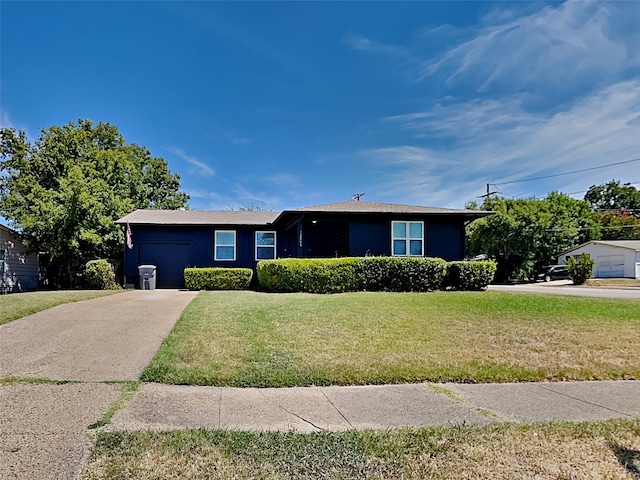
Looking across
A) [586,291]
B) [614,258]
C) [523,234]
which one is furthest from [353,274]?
[614,258]

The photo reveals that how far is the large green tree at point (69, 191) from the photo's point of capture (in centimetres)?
1950

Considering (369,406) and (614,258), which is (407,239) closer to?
(369,406)

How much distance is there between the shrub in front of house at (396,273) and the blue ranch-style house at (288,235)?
8.32 ft

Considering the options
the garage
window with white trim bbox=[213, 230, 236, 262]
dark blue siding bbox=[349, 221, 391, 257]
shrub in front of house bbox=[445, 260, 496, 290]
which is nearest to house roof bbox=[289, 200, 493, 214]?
dark blue siding bbox=[349, 221, 391, 257]

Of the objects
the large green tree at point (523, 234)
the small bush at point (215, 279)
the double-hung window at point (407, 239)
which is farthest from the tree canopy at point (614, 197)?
the small bush at point (215, 279)

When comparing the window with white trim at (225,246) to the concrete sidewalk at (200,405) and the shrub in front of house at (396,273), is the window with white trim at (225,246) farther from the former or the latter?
the concrete sidewalk at (200,405)

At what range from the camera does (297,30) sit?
42.8ft

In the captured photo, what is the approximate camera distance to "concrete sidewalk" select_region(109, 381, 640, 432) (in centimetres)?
384

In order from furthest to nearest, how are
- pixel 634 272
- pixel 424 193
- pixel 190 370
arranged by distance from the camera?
pixel 634 272 < pixel 424 193 < pixel 190 370

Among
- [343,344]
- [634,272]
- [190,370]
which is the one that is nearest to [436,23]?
[343,344]

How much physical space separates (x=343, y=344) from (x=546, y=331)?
410 centimetres

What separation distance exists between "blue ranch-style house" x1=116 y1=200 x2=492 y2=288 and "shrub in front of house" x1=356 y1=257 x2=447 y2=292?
2.54 m

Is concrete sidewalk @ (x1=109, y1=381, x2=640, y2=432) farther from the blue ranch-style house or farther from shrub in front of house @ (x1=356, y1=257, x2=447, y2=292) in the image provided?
the blue ranch-style house

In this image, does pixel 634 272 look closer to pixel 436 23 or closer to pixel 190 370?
pixel 436 23
